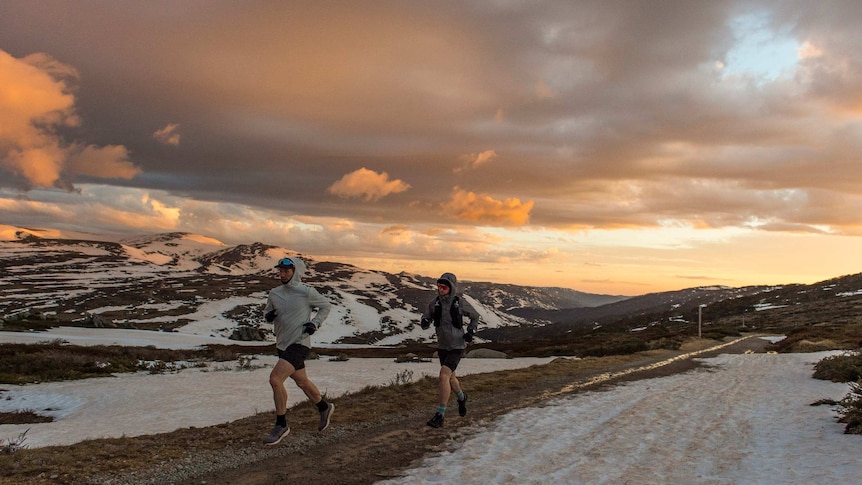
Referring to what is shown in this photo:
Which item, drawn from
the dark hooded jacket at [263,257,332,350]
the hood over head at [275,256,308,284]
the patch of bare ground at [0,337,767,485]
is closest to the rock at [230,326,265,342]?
the patch of bare ground at [0,337,767,485]

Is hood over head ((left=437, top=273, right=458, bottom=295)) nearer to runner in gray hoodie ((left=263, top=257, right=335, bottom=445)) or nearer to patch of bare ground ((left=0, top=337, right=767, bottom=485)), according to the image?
runner in gray hoodie ((left=263, top=257, right=335, bottom=445))

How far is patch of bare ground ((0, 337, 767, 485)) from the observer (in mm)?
6688

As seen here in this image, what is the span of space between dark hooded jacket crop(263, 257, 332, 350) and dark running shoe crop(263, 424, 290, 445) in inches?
57.3

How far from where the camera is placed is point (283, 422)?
8.62 m

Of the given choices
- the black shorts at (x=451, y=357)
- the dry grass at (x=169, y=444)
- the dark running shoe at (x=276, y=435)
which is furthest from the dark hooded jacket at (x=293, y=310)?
the black shorts at (x=451, y=357)

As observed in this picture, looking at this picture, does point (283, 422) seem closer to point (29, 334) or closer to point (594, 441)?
point (594, 441)

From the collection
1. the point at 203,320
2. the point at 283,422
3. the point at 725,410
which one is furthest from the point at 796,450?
the point at 203,320

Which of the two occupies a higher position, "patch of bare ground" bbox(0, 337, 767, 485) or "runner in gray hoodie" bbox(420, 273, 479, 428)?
"runner in gray hoodie" bbox(420, 273, 479, 428)

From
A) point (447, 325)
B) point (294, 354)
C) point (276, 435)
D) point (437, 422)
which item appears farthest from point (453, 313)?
point (276, 435)

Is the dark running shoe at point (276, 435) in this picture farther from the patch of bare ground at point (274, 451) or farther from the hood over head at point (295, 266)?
the hood over head at point (295, 266)

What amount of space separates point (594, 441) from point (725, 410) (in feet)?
17.4

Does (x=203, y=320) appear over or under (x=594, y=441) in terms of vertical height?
under

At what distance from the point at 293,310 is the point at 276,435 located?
2.20 metres

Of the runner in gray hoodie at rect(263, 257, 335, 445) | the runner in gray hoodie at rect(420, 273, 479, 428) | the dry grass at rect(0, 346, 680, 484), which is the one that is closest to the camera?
the dry grass at rect(0, 346, 680, 484)
